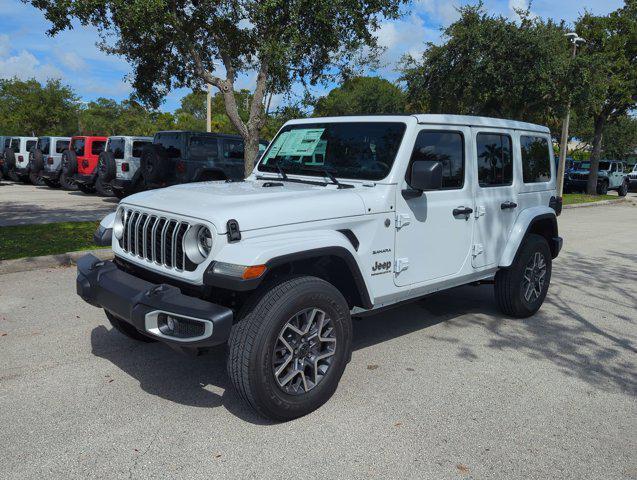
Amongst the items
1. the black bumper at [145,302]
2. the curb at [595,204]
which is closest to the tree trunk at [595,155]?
the curb at [595,204]

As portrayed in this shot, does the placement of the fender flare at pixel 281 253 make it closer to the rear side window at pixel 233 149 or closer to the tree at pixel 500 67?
the rear side window at pixel 233 149

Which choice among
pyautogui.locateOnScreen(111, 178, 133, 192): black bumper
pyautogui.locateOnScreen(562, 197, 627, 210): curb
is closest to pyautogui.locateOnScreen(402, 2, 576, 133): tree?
pyautogui.locateOnScreen(562, 197, 627, 210): curb

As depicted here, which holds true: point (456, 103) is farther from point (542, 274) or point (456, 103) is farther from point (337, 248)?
point (337, 248)

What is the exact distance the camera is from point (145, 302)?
324 centimetres

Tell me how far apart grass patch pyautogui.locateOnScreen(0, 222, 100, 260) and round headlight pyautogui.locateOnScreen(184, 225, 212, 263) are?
4.30 m

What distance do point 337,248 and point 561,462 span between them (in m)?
1.76

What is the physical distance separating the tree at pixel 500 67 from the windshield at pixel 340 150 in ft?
45.8

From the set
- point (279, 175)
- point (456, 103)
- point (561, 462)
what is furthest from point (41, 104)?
point (561, 462)

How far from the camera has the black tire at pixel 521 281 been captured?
543 centimetres

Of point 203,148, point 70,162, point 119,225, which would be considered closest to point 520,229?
point 119,225

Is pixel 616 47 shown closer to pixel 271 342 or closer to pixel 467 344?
pixel 467 344

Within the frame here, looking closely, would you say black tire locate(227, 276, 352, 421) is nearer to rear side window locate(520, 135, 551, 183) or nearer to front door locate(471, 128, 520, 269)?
front door locate(471, 128, 520, 269)

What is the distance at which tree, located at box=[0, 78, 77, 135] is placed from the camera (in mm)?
38125

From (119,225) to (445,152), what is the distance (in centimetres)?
260
